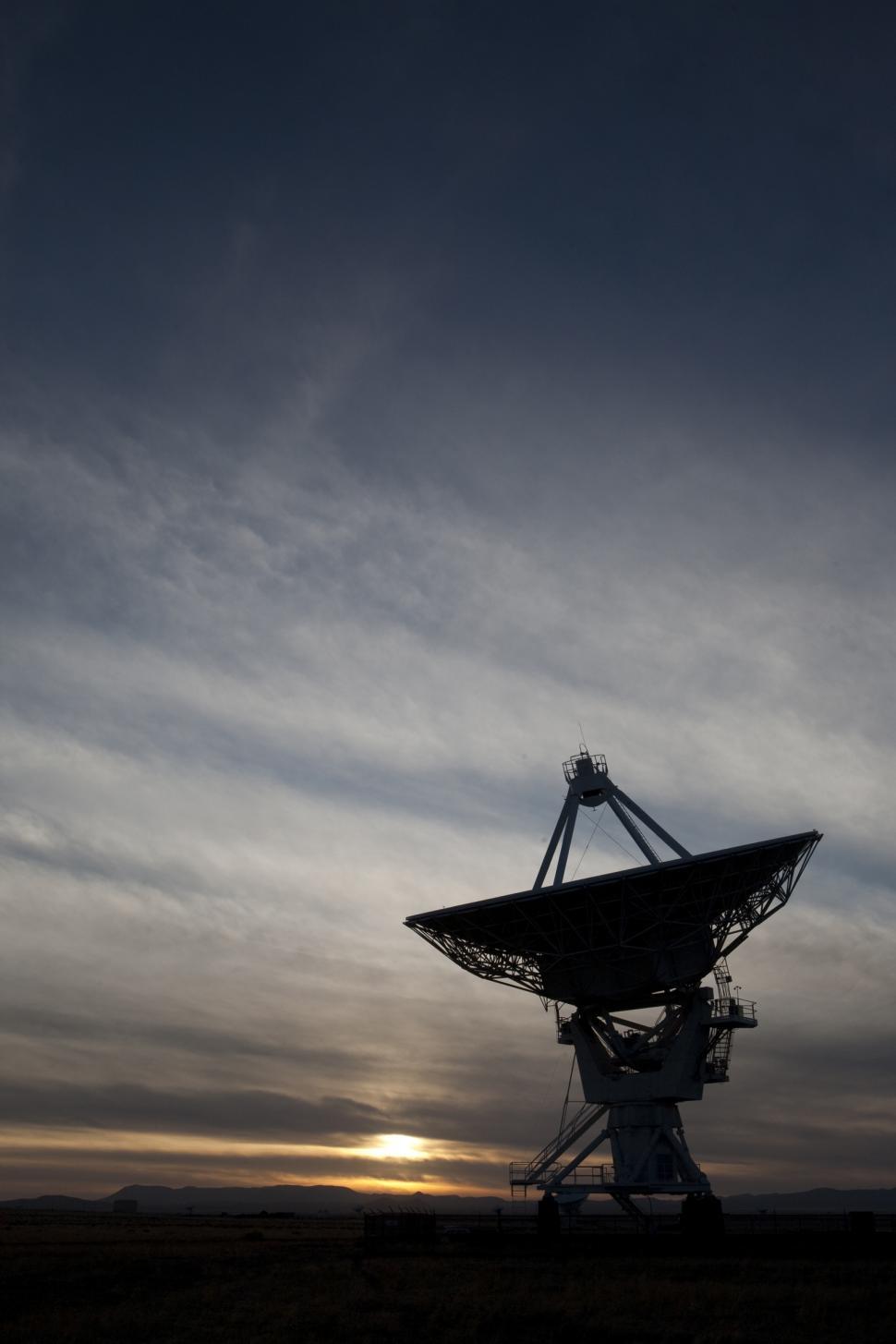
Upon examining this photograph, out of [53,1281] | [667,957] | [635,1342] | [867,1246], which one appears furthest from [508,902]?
[635,1342]

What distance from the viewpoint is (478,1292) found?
26422mm

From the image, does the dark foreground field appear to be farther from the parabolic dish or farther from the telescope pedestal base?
the parabolic dish

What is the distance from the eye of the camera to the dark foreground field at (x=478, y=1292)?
2066 centimetres

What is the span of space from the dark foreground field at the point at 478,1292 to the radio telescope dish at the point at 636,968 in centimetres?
406

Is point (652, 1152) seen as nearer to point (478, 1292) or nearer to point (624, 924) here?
point (624, 924)

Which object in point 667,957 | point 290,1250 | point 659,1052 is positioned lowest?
point 290,1250

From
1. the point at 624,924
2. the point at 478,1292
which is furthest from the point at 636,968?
the point at 478,1292

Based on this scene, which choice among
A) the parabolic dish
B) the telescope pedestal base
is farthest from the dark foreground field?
the parabolic dish

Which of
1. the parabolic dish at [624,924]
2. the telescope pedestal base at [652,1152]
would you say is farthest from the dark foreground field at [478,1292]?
the parabolic dish at [624,924]

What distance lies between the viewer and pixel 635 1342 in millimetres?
19422

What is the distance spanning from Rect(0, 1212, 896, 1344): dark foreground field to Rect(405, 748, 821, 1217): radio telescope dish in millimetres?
4055

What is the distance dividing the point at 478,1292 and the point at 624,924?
1684 cm

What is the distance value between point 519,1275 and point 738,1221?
23.0 metres

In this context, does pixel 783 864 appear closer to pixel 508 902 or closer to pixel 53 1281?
pixel 508 902
